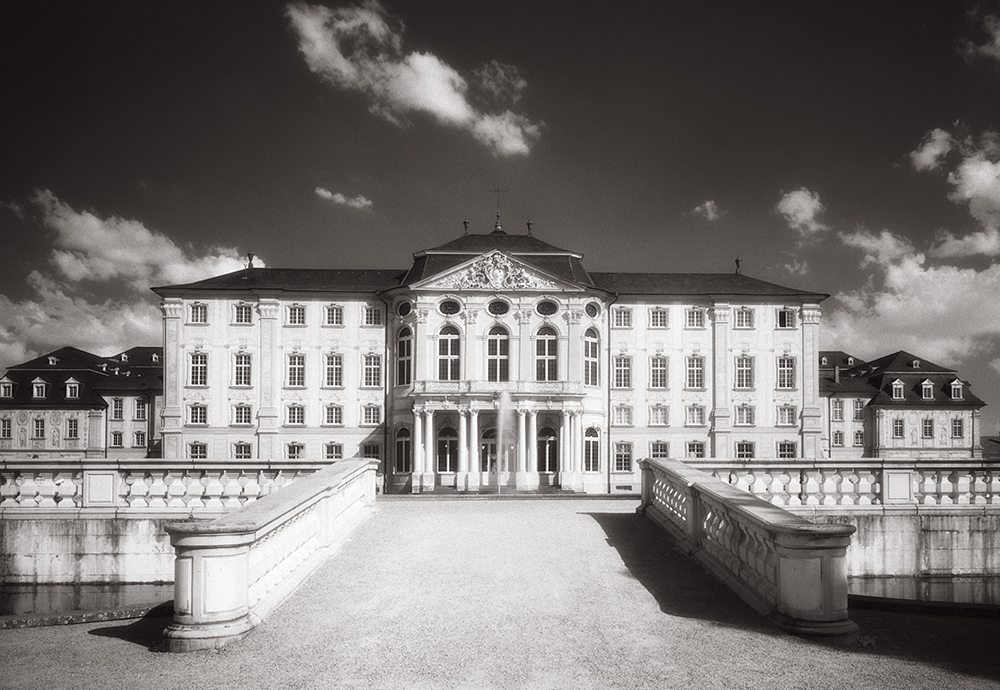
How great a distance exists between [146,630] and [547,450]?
3321cm

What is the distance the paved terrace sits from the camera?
6477mm

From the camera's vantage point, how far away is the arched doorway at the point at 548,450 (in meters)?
40.4

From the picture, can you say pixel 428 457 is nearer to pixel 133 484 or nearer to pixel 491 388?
pixel 491 388

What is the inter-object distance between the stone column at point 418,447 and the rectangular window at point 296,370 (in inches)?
277

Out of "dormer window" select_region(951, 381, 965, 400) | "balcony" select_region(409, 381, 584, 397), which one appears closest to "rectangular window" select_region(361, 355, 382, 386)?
"balcony" select_region(409, 381, 584, 397)

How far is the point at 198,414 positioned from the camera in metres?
42.1

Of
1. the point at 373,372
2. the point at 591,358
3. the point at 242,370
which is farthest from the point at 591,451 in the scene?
the point at 242,370

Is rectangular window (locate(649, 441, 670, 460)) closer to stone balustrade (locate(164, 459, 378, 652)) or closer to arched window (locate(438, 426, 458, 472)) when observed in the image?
arched window (locate(438, 426, 458, 472))

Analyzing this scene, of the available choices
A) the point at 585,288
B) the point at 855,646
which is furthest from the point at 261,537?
the point at 585,288

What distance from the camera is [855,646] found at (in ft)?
23.4

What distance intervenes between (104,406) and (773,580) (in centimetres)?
5815

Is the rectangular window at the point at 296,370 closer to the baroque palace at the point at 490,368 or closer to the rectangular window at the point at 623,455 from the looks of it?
the baroque palace at the point at 490,368

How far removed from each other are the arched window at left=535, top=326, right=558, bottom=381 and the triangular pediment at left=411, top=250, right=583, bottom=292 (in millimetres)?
2160

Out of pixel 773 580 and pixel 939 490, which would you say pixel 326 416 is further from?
pixel 773 580
